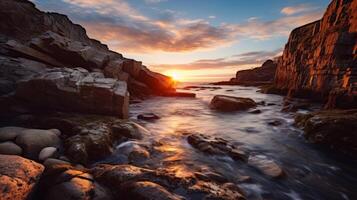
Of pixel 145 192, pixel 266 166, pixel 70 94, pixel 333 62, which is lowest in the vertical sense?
pixel 266 166

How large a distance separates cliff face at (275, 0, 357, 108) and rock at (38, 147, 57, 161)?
48.7 feet

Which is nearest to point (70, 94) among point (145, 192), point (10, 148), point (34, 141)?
point (34, 141)

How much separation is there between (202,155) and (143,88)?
20.3 metres

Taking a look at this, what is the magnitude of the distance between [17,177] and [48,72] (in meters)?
8.01

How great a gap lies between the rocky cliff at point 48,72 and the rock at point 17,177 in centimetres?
588

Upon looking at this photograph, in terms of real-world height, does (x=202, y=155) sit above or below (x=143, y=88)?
below

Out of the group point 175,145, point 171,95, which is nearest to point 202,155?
point 175,145

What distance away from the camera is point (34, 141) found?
599cm

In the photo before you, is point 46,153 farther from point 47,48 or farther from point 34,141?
point 47,48

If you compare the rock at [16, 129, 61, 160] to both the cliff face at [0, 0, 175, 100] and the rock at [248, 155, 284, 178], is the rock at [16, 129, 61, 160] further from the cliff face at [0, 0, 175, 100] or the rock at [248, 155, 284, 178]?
the cliff face at [0, 0, 175, 100]

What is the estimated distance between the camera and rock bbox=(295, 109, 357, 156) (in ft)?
26.8

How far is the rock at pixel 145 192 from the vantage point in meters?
3.88

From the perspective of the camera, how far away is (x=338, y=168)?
23.6ft

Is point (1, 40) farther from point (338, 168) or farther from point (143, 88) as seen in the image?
point (338, 168)
